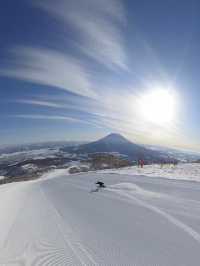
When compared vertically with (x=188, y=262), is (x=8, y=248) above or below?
below

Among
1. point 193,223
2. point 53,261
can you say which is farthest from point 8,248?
point 193,223

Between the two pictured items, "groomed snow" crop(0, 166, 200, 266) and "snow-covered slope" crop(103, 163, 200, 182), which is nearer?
"groomed snow" crop(0, 166, 200, 266)

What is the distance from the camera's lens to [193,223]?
503cm

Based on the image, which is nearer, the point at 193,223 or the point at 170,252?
the point at 170,252

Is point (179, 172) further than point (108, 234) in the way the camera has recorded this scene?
Yes

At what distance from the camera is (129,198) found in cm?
855

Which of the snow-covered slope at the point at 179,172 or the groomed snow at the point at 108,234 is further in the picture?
the snow-covered slope at the point at 179,172

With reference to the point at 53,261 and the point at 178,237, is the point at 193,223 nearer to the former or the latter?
the point at 178,237

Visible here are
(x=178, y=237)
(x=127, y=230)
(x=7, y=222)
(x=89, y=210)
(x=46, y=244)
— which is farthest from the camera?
(x=89, y=210)

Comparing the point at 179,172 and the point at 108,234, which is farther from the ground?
the point at 179,172

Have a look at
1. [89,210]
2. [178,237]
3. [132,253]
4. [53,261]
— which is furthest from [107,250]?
[89,210]

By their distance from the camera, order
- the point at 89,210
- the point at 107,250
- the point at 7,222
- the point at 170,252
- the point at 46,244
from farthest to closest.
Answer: the point at 89,210, the point at 7,222, the point at 46,244, the point at 107,250, the point at 170,252

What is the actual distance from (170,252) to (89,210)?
3865 millimetres

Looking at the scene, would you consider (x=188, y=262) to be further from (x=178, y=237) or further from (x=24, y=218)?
(x=24, y=218)
